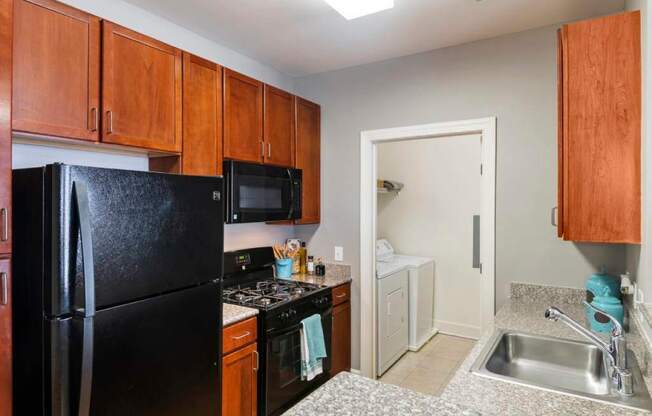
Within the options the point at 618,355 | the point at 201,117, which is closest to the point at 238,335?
the point at 201,117

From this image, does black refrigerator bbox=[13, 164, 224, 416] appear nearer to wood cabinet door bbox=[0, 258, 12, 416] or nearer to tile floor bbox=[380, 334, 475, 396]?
wood cabinet door bbox=[0, 258, 12, 416]

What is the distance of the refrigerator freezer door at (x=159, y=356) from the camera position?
1.45 m

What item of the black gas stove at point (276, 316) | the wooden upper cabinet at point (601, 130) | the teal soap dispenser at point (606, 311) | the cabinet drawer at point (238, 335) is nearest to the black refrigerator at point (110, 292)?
the cabinet drawer at point (238, 335)

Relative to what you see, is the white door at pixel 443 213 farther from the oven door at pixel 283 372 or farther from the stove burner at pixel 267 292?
the oven door at pixel 283 372

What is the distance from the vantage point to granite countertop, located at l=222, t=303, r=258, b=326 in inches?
80.5

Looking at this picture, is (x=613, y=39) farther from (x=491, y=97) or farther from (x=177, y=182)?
(x=177, y=182)

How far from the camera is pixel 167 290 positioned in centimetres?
168

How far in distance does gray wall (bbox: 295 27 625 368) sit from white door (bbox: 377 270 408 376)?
1034mm

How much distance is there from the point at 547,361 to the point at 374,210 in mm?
1622

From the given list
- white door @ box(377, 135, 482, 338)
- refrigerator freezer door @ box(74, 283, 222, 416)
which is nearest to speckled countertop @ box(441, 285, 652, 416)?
refrigerator freezer door @ box(74, 283, 222, 416)

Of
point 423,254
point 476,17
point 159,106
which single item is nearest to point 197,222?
point 159,106

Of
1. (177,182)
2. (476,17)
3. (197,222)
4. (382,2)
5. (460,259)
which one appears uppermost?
(476,17)

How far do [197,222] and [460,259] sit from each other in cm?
332

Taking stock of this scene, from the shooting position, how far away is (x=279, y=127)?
2844mm
